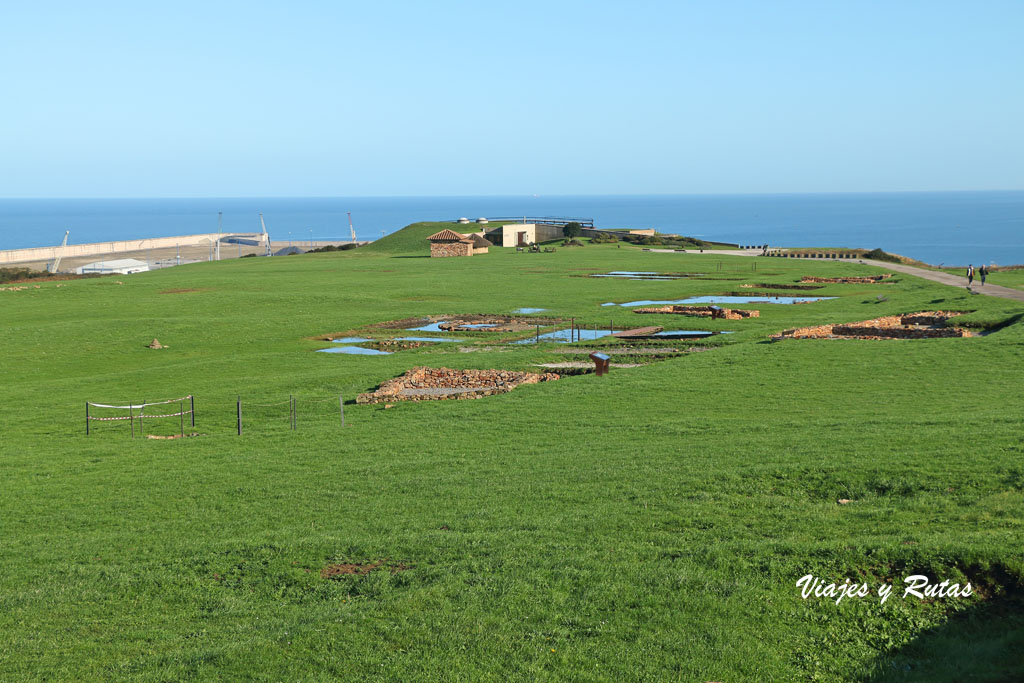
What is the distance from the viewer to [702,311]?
5984 centimetres

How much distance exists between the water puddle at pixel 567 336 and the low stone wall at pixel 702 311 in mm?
9237

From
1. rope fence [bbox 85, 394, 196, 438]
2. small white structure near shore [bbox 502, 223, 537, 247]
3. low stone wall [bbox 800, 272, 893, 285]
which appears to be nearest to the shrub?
low stone wall [bbox 800, 272, 893, 285]

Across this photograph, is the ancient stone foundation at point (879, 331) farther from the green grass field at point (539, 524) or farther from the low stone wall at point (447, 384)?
the low stone wall at point (447, 384)

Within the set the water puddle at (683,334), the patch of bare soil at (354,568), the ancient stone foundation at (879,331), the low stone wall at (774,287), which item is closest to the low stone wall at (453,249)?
the low stone wall at (774,287)

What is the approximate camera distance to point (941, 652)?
1184cm

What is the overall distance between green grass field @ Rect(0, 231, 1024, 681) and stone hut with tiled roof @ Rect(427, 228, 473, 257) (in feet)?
273

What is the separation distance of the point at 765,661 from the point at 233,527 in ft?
38.1

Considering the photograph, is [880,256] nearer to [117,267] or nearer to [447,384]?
[447,384]

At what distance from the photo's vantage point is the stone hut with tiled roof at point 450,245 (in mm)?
122500

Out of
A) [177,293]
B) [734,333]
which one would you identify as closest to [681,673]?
[734,333]

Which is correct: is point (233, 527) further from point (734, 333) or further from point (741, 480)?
point (734, 333)

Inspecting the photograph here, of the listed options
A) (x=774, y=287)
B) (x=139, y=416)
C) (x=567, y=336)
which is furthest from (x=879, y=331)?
(x=139, y=416)

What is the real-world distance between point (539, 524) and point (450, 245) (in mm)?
107559

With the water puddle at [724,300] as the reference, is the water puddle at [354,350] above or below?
below
